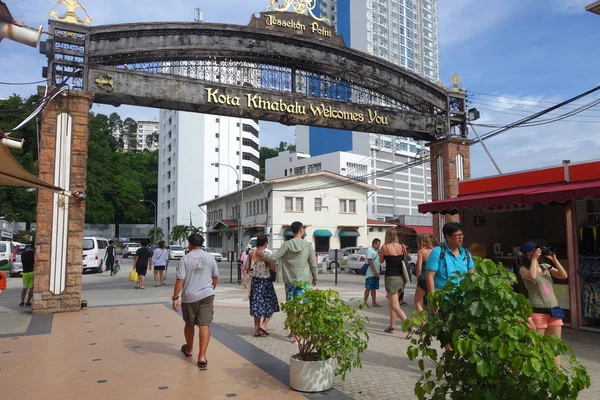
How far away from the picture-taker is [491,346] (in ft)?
8.69

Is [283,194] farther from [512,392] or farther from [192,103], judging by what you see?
[512,392]

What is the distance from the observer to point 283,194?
38.1m

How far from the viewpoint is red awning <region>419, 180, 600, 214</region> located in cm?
706

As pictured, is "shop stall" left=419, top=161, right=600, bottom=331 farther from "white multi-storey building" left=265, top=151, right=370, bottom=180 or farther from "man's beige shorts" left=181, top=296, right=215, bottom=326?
"white multi-storey building" left=265, top=151, right=370, bottom=180

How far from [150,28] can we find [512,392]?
36.8ft

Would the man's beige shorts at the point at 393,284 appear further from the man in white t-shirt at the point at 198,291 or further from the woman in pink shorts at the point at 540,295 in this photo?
the man in white t-shirt at the point at 198,291

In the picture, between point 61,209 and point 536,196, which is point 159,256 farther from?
point 536,196

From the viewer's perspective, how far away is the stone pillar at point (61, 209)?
9812mm

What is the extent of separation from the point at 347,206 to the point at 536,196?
33.0 meters

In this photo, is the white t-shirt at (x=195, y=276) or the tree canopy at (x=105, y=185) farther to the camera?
the tree canopy at (x=105, y=185)

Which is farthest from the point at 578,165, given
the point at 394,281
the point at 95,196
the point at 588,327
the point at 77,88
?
the point at 95,196

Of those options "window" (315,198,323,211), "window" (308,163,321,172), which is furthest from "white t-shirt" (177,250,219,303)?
"window" (308,163,321,172)

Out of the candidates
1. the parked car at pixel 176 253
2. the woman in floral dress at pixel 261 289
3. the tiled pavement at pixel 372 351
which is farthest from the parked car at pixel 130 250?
the woman in floral dress at pixel 261 289

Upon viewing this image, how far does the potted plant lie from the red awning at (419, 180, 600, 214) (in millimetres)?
4635
